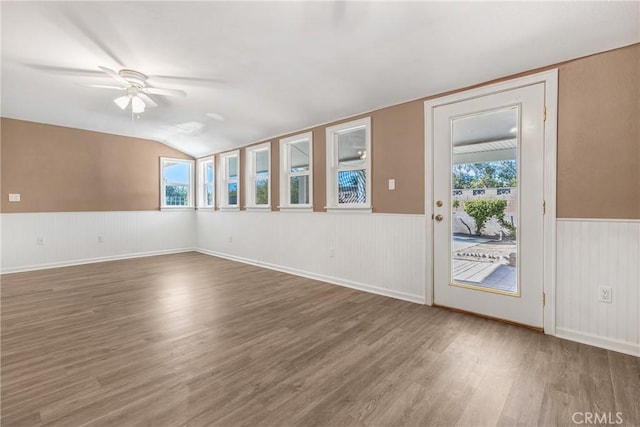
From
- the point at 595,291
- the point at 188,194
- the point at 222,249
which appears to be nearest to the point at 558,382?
the point at 595,291

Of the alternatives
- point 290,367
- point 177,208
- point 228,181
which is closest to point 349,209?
point 290,367

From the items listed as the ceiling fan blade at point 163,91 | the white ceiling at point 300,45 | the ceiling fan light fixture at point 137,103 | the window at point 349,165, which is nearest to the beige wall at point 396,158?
the window at point 349,165

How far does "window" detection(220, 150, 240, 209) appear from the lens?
241 inches

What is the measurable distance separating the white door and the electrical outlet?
0.37 metres

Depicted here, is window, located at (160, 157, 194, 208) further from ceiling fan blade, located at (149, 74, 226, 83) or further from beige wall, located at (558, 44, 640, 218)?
beige wall, located at (558, 44, 640, 218)

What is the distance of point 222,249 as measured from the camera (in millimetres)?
6188

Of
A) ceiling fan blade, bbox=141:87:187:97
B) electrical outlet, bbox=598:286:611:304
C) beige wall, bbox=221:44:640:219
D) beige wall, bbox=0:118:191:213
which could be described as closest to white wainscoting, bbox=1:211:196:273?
beige wall, bbox=0:118:191:213

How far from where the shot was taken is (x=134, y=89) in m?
3.27

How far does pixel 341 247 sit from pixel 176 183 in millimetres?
4797

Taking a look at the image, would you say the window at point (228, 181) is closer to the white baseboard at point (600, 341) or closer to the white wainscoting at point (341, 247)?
the white wainscoting at point (341, 247)

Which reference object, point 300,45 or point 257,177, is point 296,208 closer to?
point 257,177

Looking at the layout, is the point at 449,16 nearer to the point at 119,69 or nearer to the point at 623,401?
the point at 623,401

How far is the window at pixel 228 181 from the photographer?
6109mm

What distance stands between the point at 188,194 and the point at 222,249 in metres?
1.85
